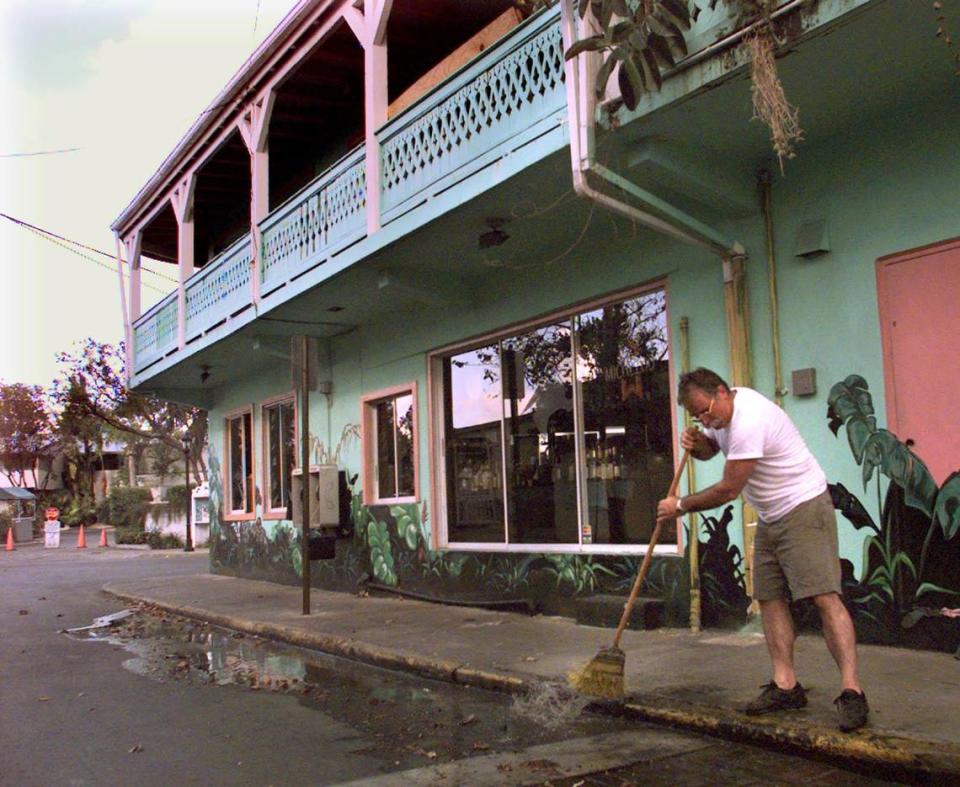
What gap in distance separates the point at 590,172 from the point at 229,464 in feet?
39.2

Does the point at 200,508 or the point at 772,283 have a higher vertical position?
the point at 772,283

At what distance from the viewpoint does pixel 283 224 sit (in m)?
10.6

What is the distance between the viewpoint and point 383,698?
585cm

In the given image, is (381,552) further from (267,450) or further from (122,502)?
(122,502)

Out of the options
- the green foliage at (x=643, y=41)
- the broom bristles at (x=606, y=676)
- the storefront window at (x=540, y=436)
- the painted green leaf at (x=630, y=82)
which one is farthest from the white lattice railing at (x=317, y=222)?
the broom bristles at (x=606, y=676)

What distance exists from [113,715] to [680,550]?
4471 millimetres

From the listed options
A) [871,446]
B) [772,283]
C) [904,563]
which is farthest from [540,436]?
[904,563]

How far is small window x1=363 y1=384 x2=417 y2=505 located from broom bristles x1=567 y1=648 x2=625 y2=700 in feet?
18.7

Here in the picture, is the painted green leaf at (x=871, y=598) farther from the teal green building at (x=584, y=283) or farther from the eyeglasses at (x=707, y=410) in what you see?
the eyeglasses at (x=707, y=410)

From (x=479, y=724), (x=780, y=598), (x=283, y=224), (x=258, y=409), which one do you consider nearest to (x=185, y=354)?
(x=258, y=409)

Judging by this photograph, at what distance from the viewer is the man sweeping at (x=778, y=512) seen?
431 centimetres

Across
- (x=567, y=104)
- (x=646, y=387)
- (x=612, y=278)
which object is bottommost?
(x=646, y=387)

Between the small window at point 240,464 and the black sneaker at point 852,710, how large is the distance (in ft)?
40.2

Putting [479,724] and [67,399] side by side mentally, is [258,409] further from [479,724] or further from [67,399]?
[67,399]
